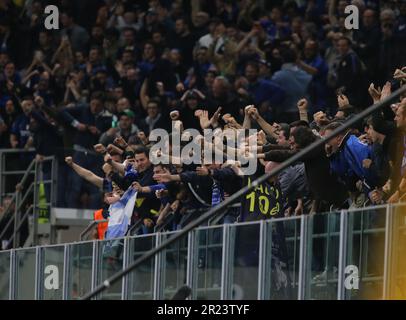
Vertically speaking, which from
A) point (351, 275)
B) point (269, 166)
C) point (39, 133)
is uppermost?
point (39, 133)

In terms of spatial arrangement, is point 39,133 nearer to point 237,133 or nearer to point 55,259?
point 55,259

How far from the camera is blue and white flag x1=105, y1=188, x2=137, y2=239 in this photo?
19.1 metres

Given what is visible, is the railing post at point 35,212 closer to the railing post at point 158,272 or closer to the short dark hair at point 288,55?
the short dark hair at point 288,55

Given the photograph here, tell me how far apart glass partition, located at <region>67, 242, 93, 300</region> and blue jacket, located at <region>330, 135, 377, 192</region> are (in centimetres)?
360

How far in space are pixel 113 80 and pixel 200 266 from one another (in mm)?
10432

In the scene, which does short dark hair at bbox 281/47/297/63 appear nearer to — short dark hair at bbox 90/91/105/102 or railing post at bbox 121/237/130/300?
short dark hair at bbox 90/91/105/102

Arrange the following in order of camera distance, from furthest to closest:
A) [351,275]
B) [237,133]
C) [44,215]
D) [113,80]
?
[113,80] → [44,215] → [237,133] → [351,275]

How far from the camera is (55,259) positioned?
19094 millimetres

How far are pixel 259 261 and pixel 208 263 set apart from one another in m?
0.85

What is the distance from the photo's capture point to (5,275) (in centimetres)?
2008

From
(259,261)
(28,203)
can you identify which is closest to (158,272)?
(259,261)

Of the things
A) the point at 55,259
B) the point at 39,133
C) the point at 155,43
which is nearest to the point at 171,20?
the point at 155,43

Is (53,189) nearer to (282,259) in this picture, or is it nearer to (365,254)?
(282,259)

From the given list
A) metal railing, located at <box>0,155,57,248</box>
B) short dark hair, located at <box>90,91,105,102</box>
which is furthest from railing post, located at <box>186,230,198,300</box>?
short dark hair, located at <box>90,91,105,102</box>
